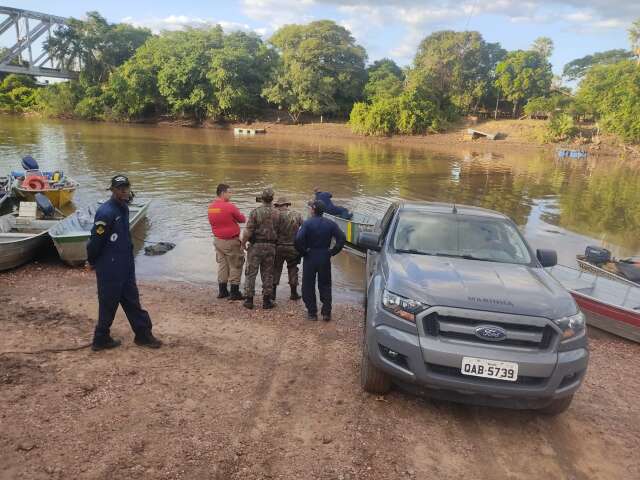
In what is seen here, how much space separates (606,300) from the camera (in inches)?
340

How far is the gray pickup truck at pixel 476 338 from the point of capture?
12.7 ft

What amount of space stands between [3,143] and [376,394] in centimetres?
4390

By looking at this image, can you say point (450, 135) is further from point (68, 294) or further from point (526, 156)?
point (68, 294)

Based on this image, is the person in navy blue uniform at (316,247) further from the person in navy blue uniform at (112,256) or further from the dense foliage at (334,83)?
the dense foliage at (334,83)

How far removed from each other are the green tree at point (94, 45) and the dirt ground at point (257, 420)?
90200 millimetres

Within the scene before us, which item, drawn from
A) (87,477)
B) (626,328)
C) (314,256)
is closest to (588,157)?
(626,328)

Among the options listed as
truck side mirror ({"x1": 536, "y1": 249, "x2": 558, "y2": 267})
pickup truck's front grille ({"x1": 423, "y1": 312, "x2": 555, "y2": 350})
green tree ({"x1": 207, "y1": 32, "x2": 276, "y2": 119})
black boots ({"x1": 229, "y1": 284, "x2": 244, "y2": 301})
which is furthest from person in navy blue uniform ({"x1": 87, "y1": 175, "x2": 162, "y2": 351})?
green tree ({"x1": 207, "y1": 32, "x2": 276, "y2": 119})

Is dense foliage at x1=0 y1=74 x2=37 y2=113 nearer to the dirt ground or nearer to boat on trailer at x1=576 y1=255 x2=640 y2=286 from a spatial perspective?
the dirt ground

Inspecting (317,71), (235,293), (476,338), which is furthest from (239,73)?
(476,338)

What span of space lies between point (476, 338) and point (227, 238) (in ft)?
15.9

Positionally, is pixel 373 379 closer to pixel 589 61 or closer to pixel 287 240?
pixel 287 240

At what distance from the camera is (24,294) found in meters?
7.77

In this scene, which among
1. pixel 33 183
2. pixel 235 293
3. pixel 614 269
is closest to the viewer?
pixel 235 293

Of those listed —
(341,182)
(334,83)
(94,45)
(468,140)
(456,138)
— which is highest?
(94,45)
